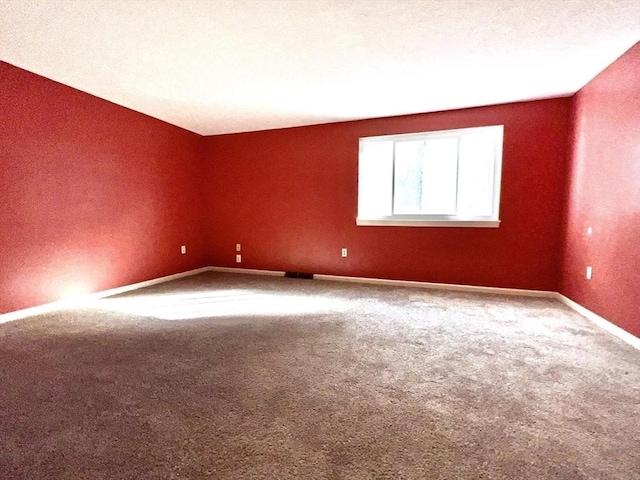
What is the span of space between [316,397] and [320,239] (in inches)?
125

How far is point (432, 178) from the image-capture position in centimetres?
416

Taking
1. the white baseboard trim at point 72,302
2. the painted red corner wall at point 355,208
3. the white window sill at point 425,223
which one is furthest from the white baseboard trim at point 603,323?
the white baseboard trim at point 72,302

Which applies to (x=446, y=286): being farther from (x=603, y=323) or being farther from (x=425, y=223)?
(x=603, y=323)

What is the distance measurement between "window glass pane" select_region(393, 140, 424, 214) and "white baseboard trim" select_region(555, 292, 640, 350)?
6.38ft

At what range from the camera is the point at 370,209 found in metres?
4.53

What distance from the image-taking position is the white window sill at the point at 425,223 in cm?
384

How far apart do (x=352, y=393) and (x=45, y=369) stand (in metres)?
1.89

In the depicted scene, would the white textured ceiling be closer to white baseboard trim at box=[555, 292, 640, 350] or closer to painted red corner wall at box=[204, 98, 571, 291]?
painted red corner wall at box=[204, 98, 571, 291]

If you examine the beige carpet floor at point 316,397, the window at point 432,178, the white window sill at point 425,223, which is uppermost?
the window at point 432,178

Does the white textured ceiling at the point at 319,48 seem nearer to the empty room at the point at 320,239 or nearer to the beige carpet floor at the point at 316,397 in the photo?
the empty room at the point at 320,239

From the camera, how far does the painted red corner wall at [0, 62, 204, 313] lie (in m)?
2.82

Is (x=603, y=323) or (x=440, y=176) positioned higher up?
(x=440, y=176)

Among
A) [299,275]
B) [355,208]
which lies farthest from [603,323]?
[299,275]

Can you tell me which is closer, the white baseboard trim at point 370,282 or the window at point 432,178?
the white baseboard trim at point 370,282
